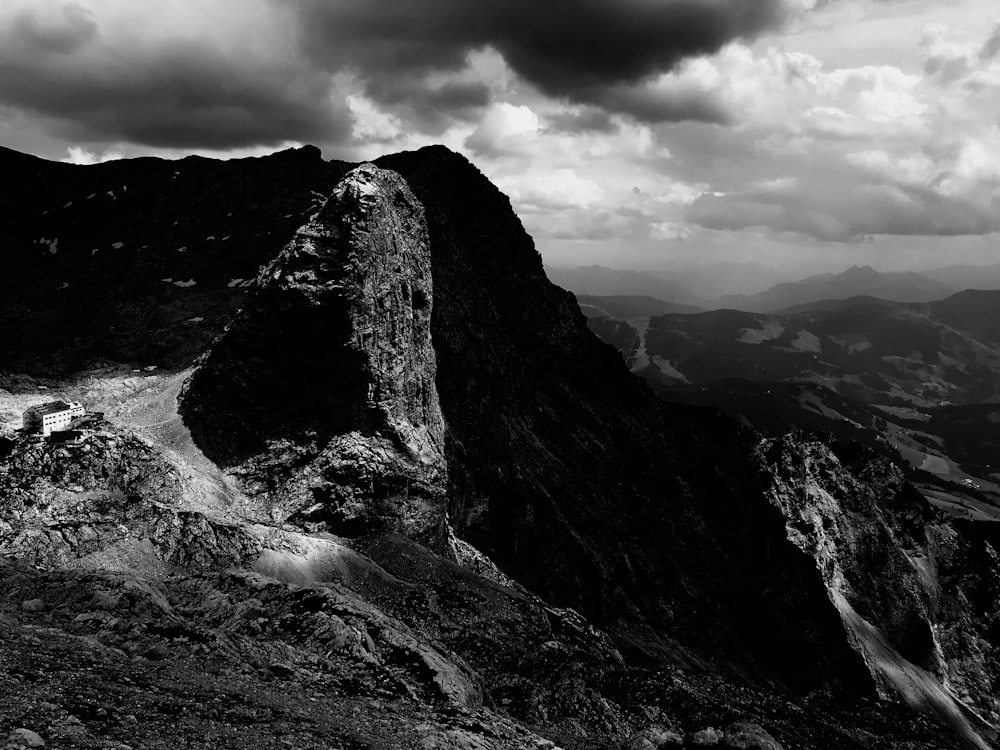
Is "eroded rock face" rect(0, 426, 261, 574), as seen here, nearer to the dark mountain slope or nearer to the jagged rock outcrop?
the dark mountain slope

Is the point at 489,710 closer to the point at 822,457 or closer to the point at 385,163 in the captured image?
the point at 385,163

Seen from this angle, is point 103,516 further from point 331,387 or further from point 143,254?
point 143,254

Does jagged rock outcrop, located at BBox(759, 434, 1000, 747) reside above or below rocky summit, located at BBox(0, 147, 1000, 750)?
below

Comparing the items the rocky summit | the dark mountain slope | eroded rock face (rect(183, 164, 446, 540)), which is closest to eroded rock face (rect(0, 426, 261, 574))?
the rocky summit

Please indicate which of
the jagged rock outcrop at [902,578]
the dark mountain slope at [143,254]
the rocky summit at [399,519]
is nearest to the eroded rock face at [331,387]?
the rocky summit at [399,519]

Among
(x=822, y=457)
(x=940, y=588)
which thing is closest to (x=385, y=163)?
(x=822, y=457)

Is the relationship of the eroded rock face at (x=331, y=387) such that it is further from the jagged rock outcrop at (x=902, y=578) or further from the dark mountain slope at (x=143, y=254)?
the jagged rock outcrop at (x=902, y=578)
